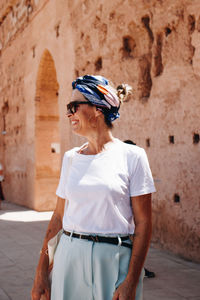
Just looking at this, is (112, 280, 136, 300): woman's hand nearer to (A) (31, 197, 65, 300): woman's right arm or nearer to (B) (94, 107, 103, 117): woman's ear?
(A) (31, 197, 65, 300): woman's right arm

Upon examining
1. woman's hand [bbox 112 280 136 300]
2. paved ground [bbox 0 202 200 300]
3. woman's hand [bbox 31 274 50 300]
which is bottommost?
paved ground [bbox 0 202 200 300]

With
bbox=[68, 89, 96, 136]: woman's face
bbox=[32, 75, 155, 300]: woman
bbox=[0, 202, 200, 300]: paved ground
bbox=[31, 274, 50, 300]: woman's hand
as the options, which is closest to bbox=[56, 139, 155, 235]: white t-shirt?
bbox=[32, 75, 155, 300]: woman

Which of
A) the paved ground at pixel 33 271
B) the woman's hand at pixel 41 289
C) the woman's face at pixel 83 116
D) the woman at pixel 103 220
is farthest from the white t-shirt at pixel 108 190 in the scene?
the paved ground at pixel 33 271

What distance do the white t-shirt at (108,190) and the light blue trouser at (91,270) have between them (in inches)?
2.7

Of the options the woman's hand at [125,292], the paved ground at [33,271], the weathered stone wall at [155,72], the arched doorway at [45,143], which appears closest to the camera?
the woman's hand at [125,292]

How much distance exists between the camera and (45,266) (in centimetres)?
196

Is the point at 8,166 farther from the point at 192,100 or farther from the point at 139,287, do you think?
the point at 139,287

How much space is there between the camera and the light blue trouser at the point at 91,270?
A: 172 cm

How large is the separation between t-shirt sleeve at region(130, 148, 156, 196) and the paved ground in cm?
220

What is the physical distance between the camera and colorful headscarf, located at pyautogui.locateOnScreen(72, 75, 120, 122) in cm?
183

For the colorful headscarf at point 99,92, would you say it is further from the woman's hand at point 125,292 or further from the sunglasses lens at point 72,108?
the woman's hand at point 125,292

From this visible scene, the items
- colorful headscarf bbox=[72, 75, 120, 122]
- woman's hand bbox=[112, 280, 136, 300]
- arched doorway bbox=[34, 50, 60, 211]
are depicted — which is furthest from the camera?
arched doorway bbox=[34, 50, 60, 211]

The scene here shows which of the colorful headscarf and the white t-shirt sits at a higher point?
the colorful headscarf

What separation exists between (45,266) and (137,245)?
19.2 inches
